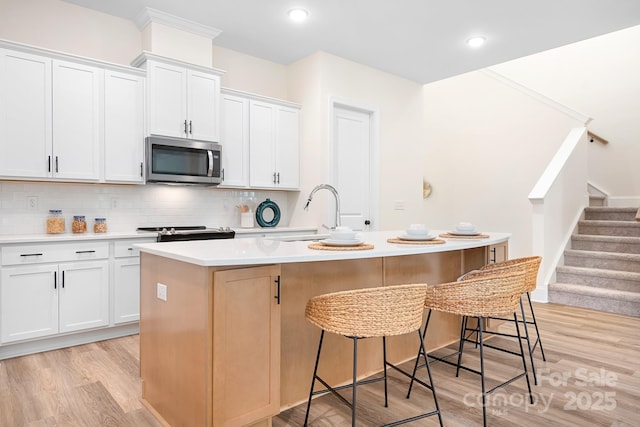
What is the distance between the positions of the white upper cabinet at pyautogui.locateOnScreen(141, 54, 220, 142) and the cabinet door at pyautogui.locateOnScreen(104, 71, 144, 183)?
0.11m

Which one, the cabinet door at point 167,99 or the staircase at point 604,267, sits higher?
the cabinet door at point 167,99

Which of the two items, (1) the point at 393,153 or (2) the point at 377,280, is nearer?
(2) the point at 377,280

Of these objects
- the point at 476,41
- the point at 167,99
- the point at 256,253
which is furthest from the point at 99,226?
the point at 476,41

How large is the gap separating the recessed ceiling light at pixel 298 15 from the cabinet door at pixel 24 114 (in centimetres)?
205

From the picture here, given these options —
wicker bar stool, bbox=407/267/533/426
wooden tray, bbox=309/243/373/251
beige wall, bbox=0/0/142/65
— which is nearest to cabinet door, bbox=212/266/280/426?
wooden tray, bbox=309/243/373/251

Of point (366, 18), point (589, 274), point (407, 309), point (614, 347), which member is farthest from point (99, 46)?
point (589, 274)

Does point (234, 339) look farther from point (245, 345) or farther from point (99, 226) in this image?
point (99, 226)

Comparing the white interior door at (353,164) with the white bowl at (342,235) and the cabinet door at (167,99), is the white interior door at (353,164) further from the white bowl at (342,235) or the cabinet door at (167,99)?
the white bowl at (342,235)

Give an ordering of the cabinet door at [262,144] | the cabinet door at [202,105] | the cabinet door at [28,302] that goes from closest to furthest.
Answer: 1. the cabinet door at [28,302]
2. the cabinet door at [202,105]
3. the cabinet door at [262,144]

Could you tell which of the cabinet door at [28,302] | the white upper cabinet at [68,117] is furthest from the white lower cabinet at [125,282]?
the white upper cabinet at [68,117]

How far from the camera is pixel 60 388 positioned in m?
2.47

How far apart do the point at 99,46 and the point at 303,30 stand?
→ 1.92 m

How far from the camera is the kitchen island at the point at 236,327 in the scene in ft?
5.60

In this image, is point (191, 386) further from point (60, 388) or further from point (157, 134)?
point (157, 134)
